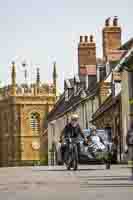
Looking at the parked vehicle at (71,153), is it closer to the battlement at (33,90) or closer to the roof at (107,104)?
the roof at (107,104)

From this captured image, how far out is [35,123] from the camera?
12531 centimetres

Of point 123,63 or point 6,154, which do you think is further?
point 6,154

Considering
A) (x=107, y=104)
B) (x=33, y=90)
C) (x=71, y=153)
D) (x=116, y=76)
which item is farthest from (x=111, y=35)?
(x=33, y=90)

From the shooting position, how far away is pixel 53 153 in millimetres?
85438

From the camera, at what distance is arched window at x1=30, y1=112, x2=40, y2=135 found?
124m

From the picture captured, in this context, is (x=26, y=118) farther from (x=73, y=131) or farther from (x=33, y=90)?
(x=73, y=131)

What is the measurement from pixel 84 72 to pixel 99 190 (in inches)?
2039

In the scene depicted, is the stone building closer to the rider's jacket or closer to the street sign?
the street sign

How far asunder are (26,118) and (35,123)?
180 centimetres

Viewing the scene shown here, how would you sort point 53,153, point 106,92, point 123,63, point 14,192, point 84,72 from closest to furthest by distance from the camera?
point 14,192 < point 123,63 < point 106,92 < point 84,72 < point 53,153

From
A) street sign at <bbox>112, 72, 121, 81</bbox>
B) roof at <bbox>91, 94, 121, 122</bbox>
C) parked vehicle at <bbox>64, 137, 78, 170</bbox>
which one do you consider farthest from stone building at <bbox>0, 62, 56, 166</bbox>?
parked vehicle at <bbox>64, 137, 78, 170</bbox>

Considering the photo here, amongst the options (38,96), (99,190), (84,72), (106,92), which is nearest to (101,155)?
(99,190)

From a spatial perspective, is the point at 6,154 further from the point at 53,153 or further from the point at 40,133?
the point at 53,153

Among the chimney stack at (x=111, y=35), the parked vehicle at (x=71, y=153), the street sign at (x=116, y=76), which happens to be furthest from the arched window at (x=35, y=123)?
the parked vehicle at (x=71, y=153)
